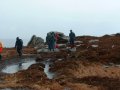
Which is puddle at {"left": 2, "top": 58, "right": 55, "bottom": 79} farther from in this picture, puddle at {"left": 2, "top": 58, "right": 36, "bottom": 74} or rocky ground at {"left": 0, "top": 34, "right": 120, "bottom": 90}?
rocky ground at {"left": 0, "top": 34, "right": 120, "bottom": 90}

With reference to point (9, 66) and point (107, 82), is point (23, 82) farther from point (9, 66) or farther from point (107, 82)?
point (9, 66)

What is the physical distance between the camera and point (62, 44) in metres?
56.4

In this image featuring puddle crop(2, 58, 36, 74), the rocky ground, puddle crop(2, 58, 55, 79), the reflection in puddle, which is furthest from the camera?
puddle crop(2, 58, 36, 74)

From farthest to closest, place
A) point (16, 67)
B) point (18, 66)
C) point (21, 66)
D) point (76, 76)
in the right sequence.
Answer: point (18, 66)
point (21, 66)
point (16, 67)
point (76, 76)

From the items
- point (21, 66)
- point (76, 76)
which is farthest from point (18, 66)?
point (76, 76)

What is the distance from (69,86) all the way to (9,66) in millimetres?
14281

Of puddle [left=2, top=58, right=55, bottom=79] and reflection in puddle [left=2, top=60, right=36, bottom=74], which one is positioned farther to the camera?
reflection in puddle [left=2, top=60, right=36, bottom=74]

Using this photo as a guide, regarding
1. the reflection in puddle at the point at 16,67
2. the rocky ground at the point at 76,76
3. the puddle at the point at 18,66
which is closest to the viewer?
the rocky ground at the point at 76,76

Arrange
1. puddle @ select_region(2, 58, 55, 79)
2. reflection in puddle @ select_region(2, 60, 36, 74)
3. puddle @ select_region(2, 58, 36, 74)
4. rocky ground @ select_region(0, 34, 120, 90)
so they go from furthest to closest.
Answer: puddle @ select_region(2, 58, 36, 74)
reflection in puddle @ select_region(2, 60, 36, 74)
puddle @ select_region(2, 58, 55, 79)
rocky ground @ select_region(0, 34, 120, 90)

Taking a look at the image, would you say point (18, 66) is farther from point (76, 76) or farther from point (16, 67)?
point (76, 76)

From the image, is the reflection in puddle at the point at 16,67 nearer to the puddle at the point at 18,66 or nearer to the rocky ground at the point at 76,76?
the puddle at the point at 18,66

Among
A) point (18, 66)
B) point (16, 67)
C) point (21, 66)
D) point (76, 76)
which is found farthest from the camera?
point (18, 66)

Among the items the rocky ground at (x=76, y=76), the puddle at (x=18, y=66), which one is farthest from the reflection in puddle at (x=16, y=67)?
the rocky ground at (x=76, y=76)

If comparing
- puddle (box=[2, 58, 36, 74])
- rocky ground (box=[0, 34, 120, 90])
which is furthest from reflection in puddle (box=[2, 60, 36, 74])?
rocky ground (box=[0, 34, 120, 90])
